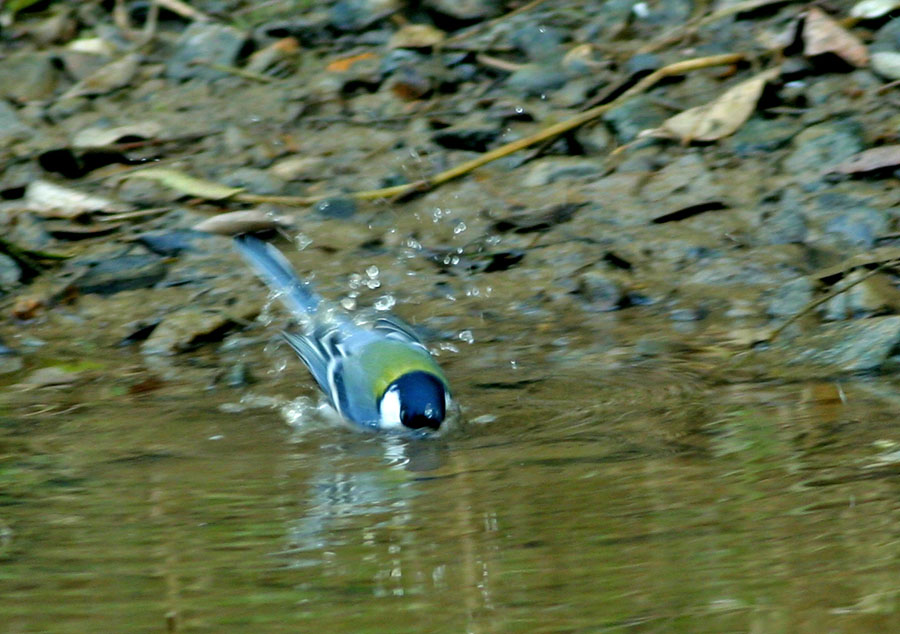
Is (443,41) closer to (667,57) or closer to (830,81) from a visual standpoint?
(667,57)

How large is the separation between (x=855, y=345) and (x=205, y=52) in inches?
169

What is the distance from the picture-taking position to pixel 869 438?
3.38m

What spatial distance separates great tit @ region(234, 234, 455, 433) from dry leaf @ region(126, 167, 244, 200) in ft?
3.28

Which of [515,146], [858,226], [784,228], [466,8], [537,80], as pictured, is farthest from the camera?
[466,8]

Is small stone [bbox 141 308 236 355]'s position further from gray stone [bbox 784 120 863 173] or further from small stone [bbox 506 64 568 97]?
gray stone [bbox 784 120 863 173]

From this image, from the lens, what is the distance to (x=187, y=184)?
6.39 meters

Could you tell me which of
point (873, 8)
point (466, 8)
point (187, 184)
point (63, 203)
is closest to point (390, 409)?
point (187, 184)

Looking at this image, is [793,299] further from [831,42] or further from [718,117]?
[831,42]

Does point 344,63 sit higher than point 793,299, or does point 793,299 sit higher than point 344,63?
point 344,63

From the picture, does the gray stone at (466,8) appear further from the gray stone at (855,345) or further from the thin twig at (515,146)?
the gray stone at (855,345)

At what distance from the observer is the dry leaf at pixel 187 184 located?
6.27 meters

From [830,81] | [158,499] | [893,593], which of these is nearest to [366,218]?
[830,81]

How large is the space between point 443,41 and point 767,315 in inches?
110

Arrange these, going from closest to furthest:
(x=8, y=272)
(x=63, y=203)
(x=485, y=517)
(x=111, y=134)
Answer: (x=485, y=517) → (x=8, y=272) → (x=63, y=203) → (x=111, y=134)
